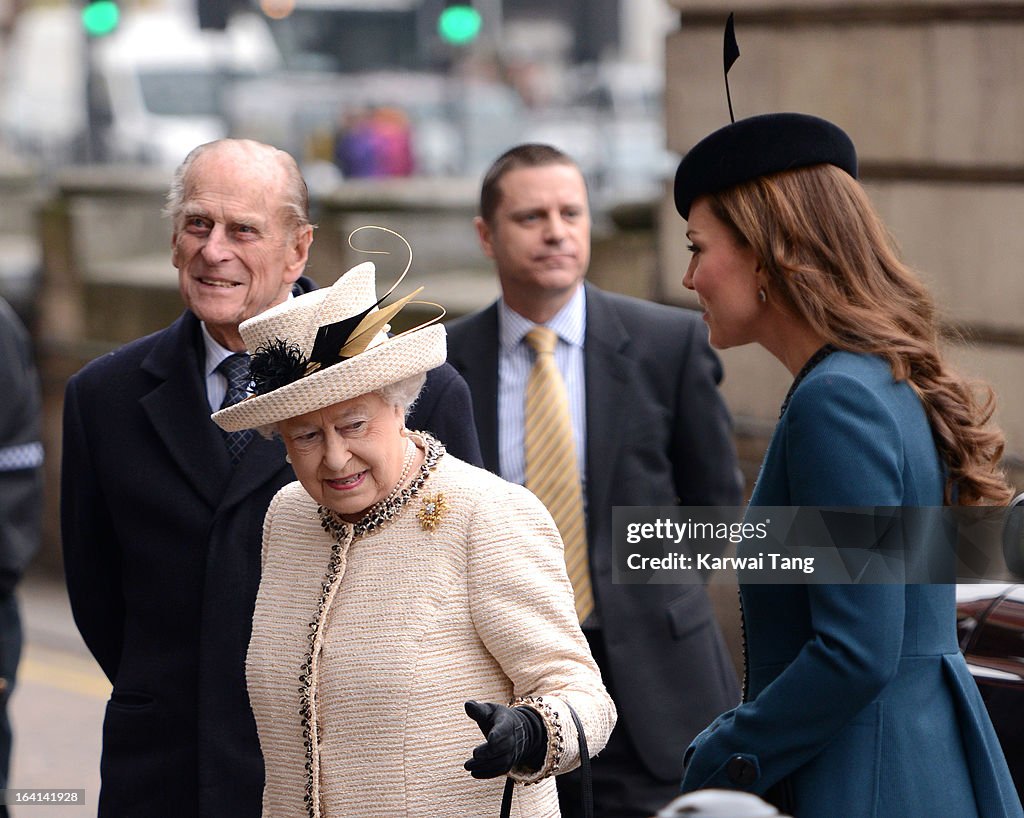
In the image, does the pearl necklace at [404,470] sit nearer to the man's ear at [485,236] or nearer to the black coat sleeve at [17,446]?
the man's ear at [485,236]

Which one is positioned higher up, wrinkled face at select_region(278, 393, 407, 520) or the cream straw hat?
the cream straw hat

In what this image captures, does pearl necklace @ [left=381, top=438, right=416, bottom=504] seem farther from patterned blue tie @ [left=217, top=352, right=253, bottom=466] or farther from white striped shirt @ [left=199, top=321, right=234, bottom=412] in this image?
white striped shirt @ [left=199, top=321, right=234, bottom=412]

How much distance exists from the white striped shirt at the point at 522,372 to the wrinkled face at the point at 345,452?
1.89 meters

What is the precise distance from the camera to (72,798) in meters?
7.10

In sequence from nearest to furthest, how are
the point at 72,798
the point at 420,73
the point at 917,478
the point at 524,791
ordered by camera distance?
the point at 917,478 < the point at 524,791 < the point at 72,798 < the point at 420,73

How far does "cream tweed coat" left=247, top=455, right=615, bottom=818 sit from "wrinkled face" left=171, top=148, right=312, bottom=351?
96 cm

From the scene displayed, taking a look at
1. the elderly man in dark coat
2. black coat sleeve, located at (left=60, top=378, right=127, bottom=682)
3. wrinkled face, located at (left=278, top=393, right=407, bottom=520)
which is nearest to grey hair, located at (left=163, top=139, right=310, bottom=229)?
the elderly man in dark coat

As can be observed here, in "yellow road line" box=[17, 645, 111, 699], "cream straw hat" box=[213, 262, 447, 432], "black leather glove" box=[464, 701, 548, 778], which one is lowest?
"yellow road line" box=[17, 645, 111, 699]

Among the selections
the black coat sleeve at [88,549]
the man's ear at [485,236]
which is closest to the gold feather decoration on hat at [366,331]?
the black coat sleeve at [88,549]

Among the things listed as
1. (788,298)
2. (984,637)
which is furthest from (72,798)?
(788,298)

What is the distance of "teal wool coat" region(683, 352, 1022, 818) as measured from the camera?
2.78 meters

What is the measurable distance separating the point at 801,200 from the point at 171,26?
27.0 meters

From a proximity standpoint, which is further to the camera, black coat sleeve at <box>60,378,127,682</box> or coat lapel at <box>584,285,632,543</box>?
coat lapel at <box>584,285,632,543</box>

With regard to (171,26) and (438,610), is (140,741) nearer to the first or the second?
(438,610)
